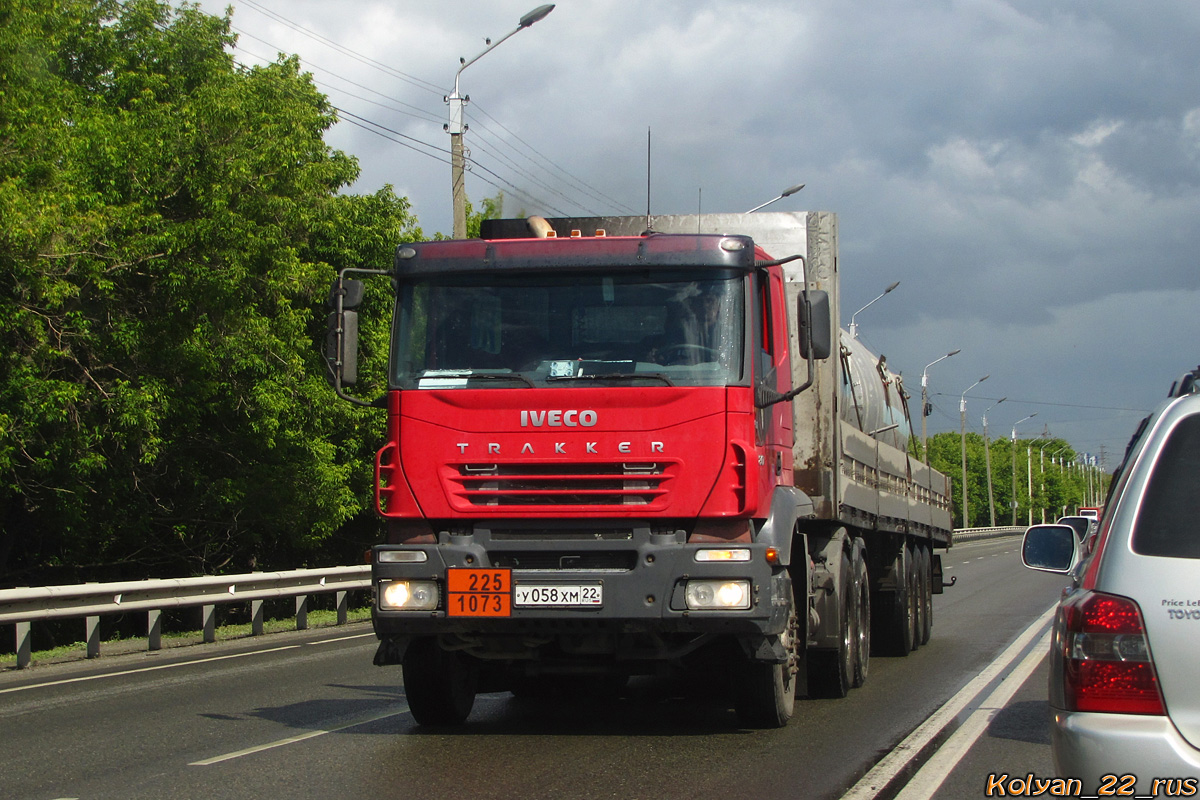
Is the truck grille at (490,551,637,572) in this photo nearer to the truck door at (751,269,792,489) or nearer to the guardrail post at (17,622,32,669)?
the truck door at (751,269,792,489)

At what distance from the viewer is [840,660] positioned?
1050 centimetres

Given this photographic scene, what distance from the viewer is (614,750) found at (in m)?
8.03

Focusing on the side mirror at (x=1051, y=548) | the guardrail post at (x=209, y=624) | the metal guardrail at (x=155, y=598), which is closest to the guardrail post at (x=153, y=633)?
the metal guardrail at (x=155, y=598)

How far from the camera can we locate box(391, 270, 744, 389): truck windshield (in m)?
8.22

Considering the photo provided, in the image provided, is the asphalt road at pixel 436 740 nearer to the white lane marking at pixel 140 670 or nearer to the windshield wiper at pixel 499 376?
the white lane marking at pixel 140 670

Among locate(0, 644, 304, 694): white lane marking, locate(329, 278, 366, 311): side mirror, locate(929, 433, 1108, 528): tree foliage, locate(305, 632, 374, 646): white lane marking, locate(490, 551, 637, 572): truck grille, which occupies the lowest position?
locate(305, 632, 374, 646): white lane marking

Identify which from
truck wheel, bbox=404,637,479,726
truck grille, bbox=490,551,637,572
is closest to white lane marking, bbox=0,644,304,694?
truck wheel, bbox=404,637,479,726

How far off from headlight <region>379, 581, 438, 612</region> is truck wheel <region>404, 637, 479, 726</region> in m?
0.73

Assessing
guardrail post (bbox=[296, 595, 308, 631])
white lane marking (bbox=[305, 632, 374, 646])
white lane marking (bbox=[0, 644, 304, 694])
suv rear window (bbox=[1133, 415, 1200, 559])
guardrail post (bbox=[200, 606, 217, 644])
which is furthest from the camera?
guardrail post (bbox=[296, 595, 308, 631])

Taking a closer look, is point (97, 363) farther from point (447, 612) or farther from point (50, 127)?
point (447, 612)

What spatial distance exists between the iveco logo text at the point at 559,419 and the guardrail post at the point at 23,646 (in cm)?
794

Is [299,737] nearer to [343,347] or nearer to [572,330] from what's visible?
[343,347]

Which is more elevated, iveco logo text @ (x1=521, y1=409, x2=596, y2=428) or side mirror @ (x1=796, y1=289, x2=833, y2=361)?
side mirror @ (x1=796, y1=289, x2=833, y2=361)

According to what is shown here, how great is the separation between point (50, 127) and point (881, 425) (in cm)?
1348
